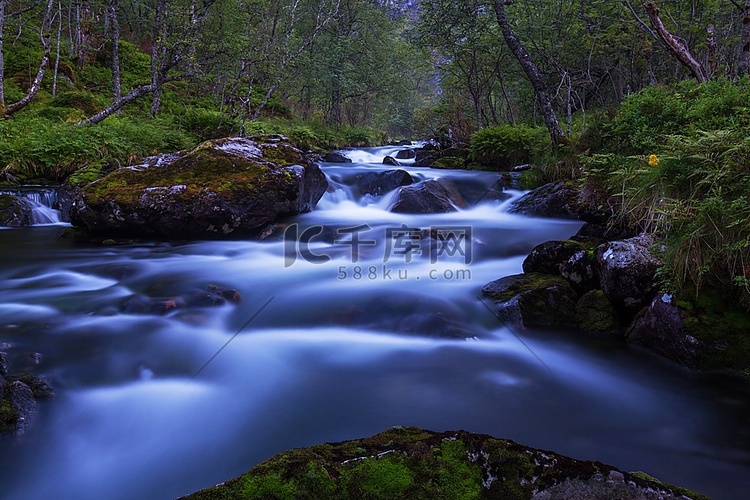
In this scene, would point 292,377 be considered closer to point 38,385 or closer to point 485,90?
point 38,385

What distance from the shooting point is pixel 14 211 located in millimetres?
8211

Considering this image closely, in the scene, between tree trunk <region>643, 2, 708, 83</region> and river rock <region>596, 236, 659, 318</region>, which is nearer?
river rock <region>596, 236, 659, 318</region>

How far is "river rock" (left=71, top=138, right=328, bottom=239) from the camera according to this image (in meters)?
7.36

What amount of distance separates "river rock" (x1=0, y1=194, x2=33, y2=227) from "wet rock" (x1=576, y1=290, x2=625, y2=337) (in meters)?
9.32

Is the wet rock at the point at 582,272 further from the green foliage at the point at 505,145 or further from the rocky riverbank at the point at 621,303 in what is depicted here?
the green foliage at the point at 505,145

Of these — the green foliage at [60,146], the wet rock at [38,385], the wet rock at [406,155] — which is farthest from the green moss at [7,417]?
the wet rock at [406,155]

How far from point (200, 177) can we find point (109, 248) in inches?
72.1

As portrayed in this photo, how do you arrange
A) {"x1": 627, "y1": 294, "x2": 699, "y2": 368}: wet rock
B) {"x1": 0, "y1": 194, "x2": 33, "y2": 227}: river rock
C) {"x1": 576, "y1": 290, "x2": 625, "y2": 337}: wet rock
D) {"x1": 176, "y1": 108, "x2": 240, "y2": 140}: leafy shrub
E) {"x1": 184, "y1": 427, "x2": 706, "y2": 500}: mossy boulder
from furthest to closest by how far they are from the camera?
{"x1": 176, "y1": 108, "x2": 240, "y2": 140}: leafy shrub < {"x1": 0, "y1": 194, "x2": 33, "y2": 227}: river rock < {"x1": 576, "y1": 290, "x2": 625, "y2": 337}: wet rock < {"x1": 627, "y1": 294, "x2": 699, "y2": 368}: wet rock < {"x1": 184, "y1": 427, "x2": 706, "y2": 500}: mossy boulder

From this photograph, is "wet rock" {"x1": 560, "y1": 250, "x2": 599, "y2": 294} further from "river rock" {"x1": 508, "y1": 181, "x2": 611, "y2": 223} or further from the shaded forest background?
"river rock" {"x1": 508, "y1": 181, "x2": 611, "y2": 223}

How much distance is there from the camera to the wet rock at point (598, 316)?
4.38 metres

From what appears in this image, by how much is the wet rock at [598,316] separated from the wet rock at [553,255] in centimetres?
61

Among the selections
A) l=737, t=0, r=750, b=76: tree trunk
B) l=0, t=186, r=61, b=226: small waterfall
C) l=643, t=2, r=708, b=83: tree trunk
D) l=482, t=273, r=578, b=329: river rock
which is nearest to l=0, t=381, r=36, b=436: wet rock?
l=482, t=273, r=578, b=329: river rock

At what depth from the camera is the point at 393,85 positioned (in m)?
30.7

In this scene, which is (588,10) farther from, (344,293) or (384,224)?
(344,293)
